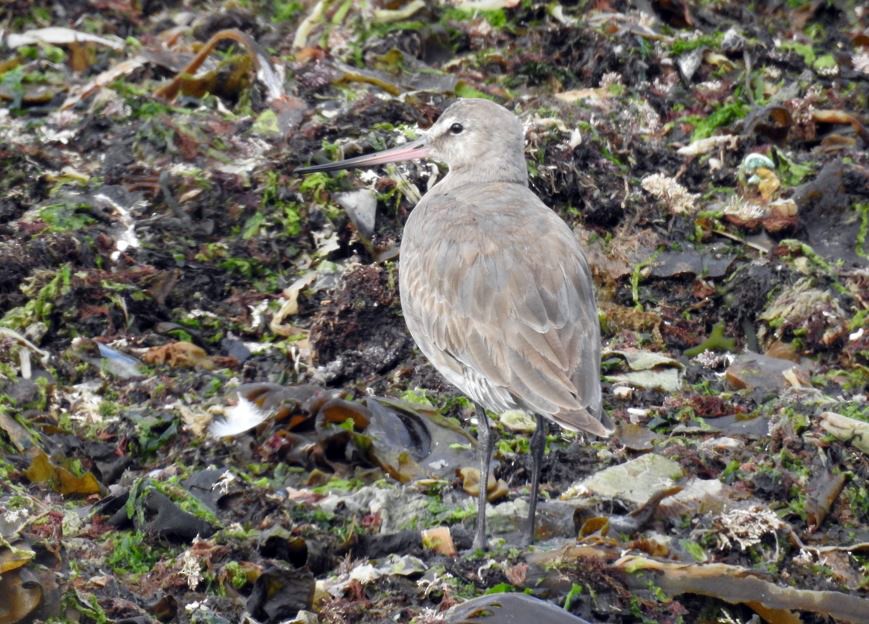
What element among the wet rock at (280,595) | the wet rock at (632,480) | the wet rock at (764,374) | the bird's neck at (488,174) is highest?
the bird's neck at (488,174)

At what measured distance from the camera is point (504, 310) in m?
5.22

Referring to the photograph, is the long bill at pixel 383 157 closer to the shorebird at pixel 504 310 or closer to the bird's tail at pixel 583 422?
the shorebird at pixel 504 310

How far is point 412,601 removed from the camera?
454 cm

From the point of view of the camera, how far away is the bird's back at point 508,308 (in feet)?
16.4

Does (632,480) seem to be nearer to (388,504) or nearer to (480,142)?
(388,504)

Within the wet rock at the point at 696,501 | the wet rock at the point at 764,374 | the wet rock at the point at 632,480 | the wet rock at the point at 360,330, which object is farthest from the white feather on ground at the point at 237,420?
the wet rock at the point at 764,374

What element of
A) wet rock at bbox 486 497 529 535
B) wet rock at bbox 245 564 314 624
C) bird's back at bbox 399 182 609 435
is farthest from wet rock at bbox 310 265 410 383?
wet rock at bbox 245 564 314 624

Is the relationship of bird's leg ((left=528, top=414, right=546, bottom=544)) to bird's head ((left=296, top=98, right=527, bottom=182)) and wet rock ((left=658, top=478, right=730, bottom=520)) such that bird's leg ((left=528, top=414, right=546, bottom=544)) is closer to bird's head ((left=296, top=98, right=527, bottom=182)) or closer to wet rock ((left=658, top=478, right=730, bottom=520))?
wet rock ((left=658, top=478, right=730, bottom=520))

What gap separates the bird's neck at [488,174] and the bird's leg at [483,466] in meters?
1.27

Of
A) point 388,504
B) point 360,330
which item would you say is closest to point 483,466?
point 388,504

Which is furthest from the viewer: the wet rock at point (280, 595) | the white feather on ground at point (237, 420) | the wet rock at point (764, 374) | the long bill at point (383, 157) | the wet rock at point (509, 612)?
the long bill at point (383, 157)

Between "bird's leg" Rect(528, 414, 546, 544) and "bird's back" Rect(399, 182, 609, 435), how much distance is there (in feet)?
0.59

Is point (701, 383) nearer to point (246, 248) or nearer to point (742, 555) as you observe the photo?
point (742, 555)

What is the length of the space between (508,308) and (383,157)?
68.9 inches
